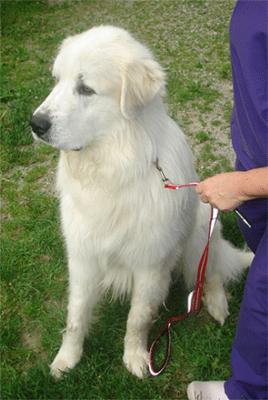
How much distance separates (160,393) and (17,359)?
0.79 metres

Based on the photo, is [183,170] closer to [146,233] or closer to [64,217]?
[146,233]

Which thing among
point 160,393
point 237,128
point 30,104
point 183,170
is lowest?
point 160,393

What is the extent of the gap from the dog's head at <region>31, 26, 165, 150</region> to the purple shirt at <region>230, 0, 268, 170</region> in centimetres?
35

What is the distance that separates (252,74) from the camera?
1832mm

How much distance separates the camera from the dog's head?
2051 millimetres

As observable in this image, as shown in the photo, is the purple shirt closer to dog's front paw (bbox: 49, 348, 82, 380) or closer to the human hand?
the human hand

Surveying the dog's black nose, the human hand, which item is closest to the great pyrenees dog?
the dog's black nose

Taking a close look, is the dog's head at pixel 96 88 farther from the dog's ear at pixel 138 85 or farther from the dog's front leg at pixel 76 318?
the dog's front leg at pixel 76 318

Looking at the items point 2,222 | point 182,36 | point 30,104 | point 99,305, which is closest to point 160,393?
point 99,305

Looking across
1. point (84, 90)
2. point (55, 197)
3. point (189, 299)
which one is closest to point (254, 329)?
point (189, 299)

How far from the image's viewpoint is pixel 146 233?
2285mm

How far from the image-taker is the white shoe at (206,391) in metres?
2.39

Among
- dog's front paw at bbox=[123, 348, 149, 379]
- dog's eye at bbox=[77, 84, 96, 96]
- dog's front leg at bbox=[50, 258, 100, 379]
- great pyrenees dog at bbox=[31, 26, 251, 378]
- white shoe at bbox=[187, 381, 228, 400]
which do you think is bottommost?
dog's front paw at bbox=[123, 348, 149, 379]

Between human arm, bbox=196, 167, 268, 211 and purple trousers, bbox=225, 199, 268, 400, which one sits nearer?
human arm, bbox=196, 167, 268, 211
